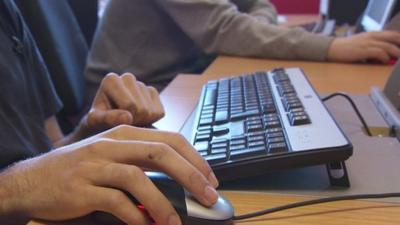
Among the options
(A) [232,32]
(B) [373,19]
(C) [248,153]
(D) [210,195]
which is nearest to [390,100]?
(C) [248,153]

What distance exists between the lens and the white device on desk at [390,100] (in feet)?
2.42

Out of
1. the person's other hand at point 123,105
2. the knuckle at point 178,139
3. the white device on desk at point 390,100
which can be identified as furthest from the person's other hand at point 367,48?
the knuckle at point 178,139

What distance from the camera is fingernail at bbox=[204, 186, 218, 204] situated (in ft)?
1.47

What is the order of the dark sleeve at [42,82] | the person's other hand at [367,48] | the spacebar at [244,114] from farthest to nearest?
the person's other hand at [367,48] → the dark sleeve at [42,82] → the spacebar at [244,114]

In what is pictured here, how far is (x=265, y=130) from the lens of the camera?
59 cm

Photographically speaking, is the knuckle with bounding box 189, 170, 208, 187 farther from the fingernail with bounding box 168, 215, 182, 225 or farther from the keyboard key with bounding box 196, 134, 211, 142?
the keyboard key with bounding box 196, 134, 211, 142

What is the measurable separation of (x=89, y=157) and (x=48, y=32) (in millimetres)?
866

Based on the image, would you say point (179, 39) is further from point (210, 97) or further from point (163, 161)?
point (163, 161)

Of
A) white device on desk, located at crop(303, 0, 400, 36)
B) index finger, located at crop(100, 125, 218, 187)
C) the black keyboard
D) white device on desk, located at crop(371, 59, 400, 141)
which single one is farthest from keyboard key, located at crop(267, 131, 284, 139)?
white device on desk, located at crop(303, 0, 400, 36)

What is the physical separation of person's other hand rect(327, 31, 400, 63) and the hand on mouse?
2.67 ft

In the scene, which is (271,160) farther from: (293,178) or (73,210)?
(73,210)

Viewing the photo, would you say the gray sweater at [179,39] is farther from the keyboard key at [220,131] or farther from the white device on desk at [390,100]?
the keyboard key at [220,131]

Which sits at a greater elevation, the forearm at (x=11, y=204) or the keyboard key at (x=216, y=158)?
the keyboard key at (x=216, y=158)

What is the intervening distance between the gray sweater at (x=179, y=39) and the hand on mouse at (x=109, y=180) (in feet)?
2.72
